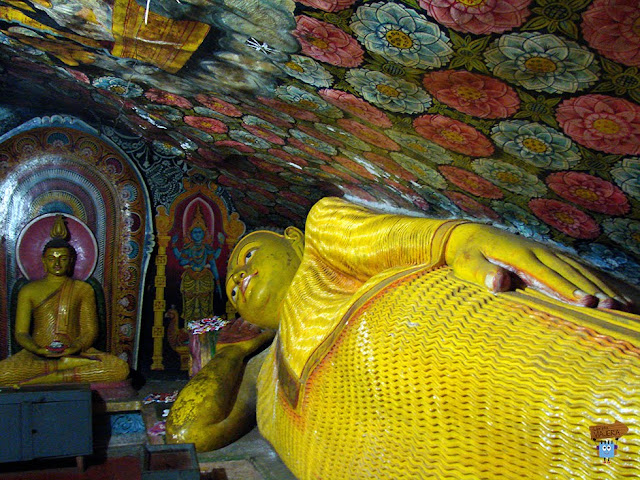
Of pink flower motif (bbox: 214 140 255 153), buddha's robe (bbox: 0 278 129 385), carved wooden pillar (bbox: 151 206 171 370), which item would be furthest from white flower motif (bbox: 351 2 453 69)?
carved wooden pillar (bbox: 151 206 171 370)

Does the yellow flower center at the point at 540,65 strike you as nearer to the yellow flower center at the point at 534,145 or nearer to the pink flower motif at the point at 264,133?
the yellow flower center at the point at 534,145

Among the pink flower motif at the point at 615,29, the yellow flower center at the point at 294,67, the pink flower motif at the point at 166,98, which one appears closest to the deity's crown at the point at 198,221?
the pink flower motif at the point at 166,98

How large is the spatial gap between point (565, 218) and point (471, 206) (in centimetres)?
55

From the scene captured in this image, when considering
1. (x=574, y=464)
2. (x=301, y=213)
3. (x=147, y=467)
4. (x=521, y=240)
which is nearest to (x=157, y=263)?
(x=301, y=213)

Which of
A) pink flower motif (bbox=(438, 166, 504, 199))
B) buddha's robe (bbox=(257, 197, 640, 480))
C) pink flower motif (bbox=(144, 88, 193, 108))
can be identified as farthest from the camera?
pink flower motif (bbox=(144, 88, 193, 108))

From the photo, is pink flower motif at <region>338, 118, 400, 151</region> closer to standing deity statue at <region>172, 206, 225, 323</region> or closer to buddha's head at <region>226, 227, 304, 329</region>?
buddha's head at <region>226, 227, 304, 329</region>

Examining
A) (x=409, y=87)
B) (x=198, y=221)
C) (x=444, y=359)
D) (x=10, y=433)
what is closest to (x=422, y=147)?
(x=409, y=87)

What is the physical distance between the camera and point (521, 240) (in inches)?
64.2

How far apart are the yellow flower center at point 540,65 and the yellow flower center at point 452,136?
1.92 feet

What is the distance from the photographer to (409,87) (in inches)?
78.0

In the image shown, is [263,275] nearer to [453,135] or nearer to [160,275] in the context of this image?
[453,135]

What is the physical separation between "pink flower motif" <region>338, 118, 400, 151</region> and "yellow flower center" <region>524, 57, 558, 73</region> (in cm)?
100

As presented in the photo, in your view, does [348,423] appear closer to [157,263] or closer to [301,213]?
[301,213]

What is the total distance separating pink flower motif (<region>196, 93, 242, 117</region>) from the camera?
10.5ft
